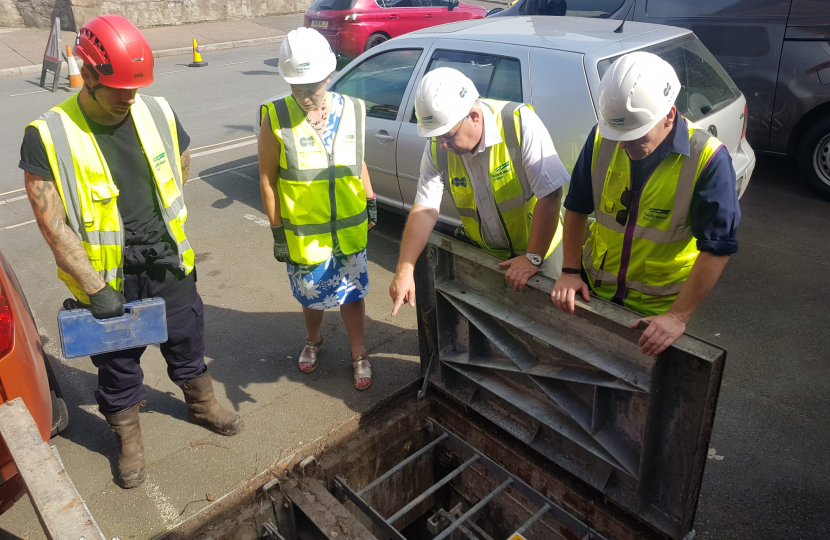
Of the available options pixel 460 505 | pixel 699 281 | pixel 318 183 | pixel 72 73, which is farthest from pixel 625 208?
pixel 72 73

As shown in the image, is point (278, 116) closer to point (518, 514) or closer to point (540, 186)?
point (540, 186)

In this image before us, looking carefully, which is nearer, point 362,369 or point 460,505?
point 460,505

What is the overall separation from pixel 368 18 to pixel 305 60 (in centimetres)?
1044

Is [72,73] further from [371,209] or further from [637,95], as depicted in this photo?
[637,95]

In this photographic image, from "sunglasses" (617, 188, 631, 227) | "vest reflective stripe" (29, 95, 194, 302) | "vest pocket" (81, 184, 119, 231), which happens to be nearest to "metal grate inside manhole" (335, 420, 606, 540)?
"sunglasses" (617, 188, 631, 227)

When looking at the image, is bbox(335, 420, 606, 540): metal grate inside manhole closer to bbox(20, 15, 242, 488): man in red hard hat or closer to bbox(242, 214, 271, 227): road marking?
bbox(20, 15, 242, 488): man in red hard hat

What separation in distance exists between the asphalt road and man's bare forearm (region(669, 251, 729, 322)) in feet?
4.13

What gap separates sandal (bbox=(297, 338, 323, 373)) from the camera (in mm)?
4074

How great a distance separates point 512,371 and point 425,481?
3.20 feet

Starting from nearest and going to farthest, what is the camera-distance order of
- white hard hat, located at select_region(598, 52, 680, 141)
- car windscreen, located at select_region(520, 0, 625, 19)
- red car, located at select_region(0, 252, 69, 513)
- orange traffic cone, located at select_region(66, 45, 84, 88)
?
white hard hat, located at select_region(598, 52, 680, 141) < red car, located at select_region(0, 252, 69, 513) < car windscreen, located at select_region(520, 0, 625, 19) < orange traffic cone, located at select_region(66, 45, 84, 88)

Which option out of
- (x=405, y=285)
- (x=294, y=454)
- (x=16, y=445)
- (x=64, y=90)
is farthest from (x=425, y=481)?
(x=64, y=90)

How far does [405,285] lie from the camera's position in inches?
112

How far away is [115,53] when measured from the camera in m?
2.57

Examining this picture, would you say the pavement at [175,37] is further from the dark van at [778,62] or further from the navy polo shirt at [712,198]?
the navy polo shirt at [712,198]
